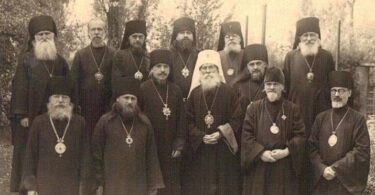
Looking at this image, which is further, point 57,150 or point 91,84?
point 91,84

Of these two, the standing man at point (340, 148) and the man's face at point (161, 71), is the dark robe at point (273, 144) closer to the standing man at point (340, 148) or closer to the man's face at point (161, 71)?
the standing man at point (340, 148)

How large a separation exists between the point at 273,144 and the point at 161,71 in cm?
166

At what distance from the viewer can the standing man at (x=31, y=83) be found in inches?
282

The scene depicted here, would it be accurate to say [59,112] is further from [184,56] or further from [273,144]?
[273,144]

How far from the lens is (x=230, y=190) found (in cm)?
704

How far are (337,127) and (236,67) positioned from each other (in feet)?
6.11

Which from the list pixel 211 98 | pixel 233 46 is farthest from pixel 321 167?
pixel 233 46

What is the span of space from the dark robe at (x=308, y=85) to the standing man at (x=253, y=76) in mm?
606

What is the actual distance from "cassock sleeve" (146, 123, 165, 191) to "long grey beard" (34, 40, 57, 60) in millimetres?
1767

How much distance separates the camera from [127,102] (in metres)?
6.38

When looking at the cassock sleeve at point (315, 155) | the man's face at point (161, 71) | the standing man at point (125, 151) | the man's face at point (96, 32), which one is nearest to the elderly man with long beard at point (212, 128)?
the man's face at point (161, 71)

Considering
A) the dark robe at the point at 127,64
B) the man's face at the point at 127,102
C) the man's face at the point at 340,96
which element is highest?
the dark robe at the point at 127,64

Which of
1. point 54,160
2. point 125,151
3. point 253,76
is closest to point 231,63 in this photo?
point 253,76

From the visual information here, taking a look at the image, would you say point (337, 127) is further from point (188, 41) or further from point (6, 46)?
point (6, 46)
